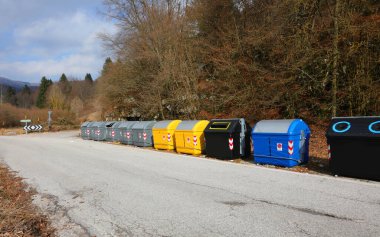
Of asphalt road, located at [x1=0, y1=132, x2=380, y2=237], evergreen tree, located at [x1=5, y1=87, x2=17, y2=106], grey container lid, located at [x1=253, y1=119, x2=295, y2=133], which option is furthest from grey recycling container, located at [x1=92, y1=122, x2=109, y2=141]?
evergreen tree, located at [x1=5, y1=87, x2=17, y2=106]

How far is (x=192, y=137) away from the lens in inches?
486

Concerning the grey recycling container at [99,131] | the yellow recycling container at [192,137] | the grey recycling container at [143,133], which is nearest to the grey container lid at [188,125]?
the yellow recycling container at [192,137]

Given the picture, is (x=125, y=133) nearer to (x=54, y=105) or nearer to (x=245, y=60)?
(x=245, y=60)

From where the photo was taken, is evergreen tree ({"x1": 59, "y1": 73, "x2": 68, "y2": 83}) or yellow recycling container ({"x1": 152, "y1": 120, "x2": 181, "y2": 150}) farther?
evergreen tree ({"x1": 59, "y1": 73, "x2": 68, "y2": 83})

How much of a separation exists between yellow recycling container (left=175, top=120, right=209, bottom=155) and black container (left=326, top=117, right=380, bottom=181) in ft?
17.6

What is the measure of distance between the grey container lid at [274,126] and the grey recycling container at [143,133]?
742 centimetres

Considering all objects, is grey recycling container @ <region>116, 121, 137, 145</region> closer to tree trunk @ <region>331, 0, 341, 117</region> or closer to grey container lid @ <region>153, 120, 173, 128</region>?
grey container lid @ <region>153, 120, 173, 128</region>

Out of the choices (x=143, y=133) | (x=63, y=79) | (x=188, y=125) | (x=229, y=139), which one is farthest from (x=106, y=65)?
(x=63, y=79)

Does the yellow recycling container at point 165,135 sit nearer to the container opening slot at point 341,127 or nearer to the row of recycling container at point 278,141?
the row of recycling container at point 278,141

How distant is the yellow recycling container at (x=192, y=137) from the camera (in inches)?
484

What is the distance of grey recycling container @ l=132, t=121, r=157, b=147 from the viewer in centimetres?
1612

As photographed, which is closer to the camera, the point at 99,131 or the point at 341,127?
the point at 341,127

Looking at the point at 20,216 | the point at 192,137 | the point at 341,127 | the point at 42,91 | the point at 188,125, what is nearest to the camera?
the point at 20,216

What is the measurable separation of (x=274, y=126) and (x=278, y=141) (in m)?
0.50
